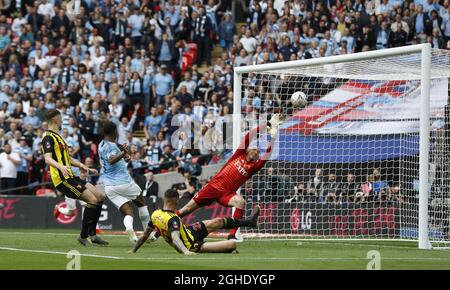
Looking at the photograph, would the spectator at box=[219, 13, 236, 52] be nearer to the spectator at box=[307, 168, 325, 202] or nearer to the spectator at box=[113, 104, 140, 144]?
the spectator at box=[113, 104, 140, 144]

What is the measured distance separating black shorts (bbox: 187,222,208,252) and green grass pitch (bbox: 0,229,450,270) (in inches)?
9.6

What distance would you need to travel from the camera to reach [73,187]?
56.7 ft

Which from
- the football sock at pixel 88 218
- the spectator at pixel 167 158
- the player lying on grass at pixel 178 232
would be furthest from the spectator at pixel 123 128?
the player lying on grass at pixel 178 232

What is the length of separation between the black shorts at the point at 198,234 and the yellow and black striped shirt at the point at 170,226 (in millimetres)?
48

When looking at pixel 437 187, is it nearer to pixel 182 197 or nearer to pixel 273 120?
pixel 273 120

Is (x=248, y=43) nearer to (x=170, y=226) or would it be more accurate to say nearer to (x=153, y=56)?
(x=153, y=56)

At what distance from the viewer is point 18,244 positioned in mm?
17812

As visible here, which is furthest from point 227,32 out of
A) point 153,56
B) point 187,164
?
point 187,164

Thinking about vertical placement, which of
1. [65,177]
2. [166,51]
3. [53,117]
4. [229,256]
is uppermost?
[166,51]

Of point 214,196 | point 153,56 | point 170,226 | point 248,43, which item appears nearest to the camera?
point 170,226

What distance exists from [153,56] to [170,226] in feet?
61.5

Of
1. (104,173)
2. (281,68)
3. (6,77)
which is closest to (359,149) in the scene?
(281,68)

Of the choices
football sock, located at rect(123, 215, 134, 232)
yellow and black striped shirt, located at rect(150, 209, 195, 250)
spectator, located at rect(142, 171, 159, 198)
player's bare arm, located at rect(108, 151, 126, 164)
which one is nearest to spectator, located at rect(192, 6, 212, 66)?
spectator, located at rect(142, 171, 159, 198)

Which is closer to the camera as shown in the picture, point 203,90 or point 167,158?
point 167,158
